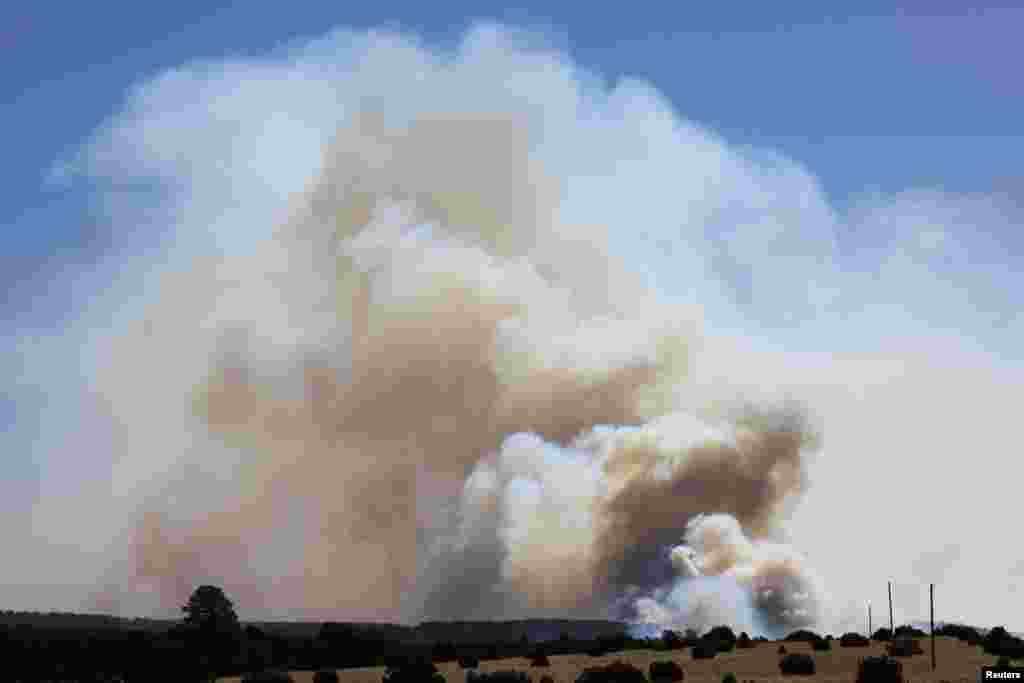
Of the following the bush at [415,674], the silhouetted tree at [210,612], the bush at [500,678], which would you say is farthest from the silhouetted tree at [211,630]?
the bush at [500,678]

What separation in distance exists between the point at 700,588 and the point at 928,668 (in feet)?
261

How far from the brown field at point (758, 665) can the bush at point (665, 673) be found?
67 cm

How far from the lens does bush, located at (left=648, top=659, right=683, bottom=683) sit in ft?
290

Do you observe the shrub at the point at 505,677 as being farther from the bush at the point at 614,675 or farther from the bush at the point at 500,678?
the bush at the point at 614,675

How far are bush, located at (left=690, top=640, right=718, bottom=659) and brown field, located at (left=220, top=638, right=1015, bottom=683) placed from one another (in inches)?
19.9

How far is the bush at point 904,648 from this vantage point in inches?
3686

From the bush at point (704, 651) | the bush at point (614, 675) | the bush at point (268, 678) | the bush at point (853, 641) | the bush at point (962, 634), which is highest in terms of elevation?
the bush at point (962, 634)

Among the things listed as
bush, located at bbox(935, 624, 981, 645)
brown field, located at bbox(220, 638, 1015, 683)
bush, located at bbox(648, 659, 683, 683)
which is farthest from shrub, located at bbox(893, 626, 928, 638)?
bush, located at bbox(648, 659, 683, 683)

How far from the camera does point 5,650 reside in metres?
129

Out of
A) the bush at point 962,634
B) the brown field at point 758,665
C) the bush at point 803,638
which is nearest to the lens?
the brown field at point 758,665

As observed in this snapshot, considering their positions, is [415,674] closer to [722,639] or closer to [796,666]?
[796,666]

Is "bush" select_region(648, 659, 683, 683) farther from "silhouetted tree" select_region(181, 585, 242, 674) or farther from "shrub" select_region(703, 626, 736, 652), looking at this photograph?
"silhouetted tree" select_region(181, 585, 242, 674)

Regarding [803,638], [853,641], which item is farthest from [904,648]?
[803,638]

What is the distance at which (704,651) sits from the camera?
99.1 m
